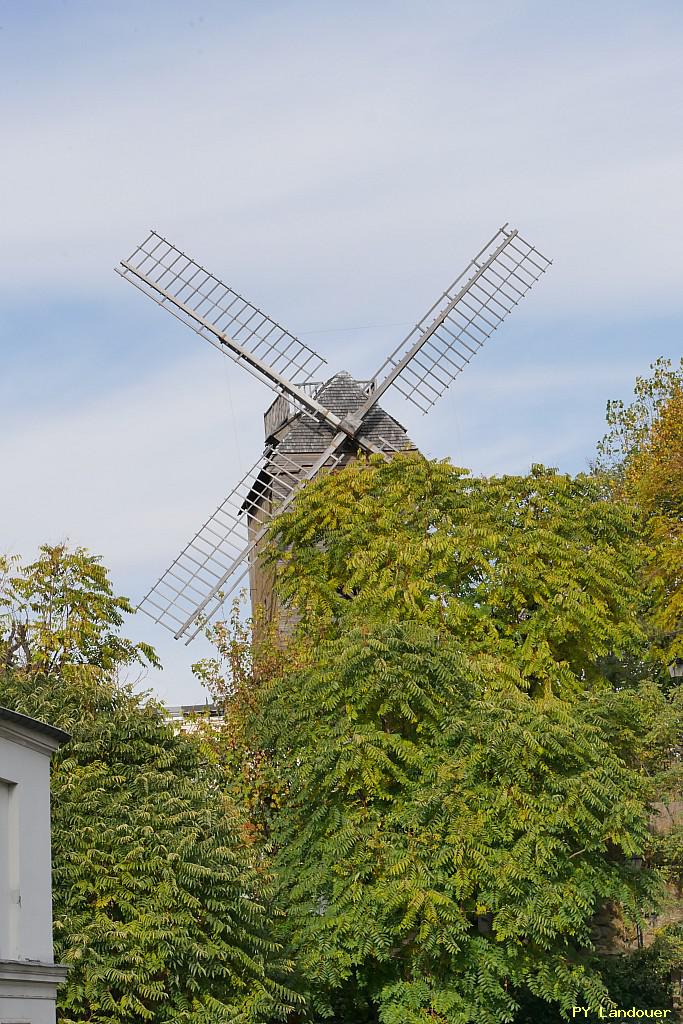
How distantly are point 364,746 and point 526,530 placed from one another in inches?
315

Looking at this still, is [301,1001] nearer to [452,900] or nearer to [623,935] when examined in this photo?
[452,900]

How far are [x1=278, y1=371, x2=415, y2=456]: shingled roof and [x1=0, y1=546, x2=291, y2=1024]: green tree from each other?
50.4 ft

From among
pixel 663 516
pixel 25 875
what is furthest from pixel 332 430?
pixel 25 875

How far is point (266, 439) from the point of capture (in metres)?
39.6

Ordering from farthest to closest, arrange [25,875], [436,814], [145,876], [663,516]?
[663,516] < [436,814] < [145,876] < [25,875]

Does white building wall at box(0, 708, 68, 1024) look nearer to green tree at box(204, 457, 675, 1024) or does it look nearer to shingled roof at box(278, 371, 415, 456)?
green tree at box(204, 457, 675, 1024)

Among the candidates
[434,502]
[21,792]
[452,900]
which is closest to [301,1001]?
[452,900]

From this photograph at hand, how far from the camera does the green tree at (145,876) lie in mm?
19391

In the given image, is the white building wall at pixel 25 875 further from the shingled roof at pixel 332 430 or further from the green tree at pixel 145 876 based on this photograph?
the shingled roof at pixel 332 430

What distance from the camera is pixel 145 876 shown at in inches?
797

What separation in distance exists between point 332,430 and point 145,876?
19444 millimetres

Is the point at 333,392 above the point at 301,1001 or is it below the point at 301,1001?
above

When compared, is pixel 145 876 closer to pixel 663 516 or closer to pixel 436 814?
pixel 436 814

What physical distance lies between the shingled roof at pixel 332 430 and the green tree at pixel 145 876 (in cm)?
1535
